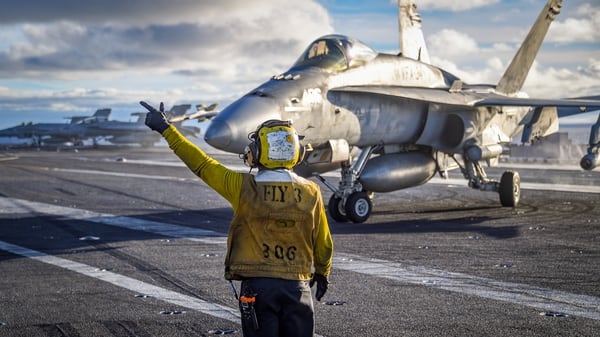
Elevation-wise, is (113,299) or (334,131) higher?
(334,131)

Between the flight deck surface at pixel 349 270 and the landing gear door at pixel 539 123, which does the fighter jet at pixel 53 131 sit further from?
the landing gear door at pixel 539 123

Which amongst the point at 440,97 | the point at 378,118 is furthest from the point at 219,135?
the point at 440,97

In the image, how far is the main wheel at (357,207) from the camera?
15.4 m

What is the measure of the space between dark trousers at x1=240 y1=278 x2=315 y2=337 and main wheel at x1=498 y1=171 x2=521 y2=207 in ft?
47.8

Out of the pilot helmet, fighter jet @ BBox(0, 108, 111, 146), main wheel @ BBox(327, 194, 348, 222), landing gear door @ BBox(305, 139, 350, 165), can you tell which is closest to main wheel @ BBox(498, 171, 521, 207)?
main wheel @ BBox(327, 194, 348, 222)

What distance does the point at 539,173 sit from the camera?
3312 cm

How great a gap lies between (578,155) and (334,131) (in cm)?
3908

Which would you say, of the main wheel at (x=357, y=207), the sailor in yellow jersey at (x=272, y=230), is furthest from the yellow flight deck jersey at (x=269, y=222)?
the main wheel at (x=357, y=207)

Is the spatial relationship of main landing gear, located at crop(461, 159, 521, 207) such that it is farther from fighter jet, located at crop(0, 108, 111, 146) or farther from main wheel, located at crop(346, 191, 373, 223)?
fighter jet, located at crop(0, 108, 111, 146)

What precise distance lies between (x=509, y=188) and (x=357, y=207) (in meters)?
5.08

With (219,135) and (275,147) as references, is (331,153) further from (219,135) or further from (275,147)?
(275,147)

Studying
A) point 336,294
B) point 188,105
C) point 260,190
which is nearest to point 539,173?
point 336,294

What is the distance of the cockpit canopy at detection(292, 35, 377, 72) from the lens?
15516 millimetres

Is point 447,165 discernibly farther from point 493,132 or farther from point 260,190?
point 260,190
